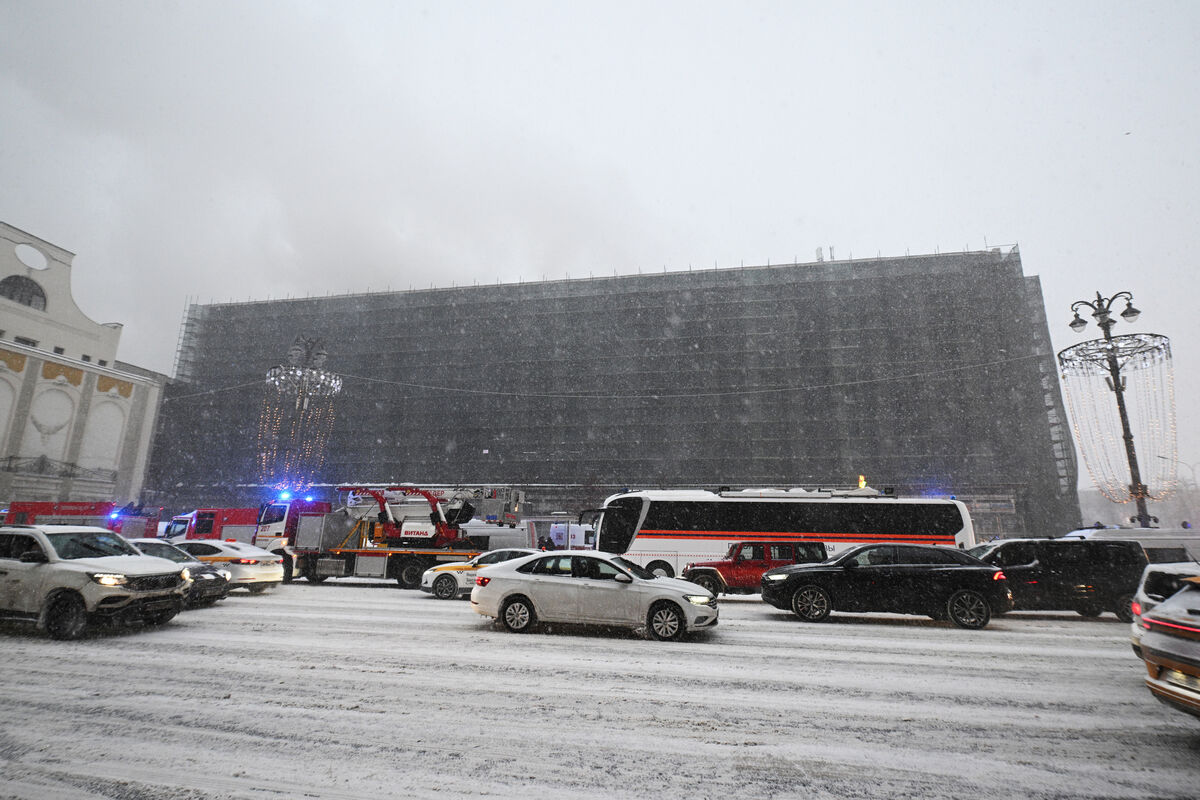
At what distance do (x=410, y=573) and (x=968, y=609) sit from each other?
48.0ft

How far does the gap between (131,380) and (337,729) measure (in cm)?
5186

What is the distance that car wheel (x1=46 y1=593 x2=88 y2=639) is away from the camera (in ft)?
26.6

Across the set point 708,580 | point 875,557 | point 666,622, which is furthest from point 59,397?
point 875,557

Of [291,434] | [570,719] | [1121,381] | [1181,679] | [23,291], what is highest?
[23,291]

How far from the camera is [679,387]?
5359 centimetres

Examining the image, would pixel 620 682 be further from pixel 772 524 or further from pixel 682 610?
pixel 772 524

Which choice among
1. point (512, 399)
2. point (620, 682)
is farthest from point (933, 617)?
point (512, 399)

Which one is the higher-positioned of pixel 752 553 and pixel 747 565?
pixel 752 553

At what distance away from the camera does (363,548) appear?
727 inches

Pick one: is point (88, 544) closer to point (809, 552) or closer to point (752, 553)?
point (752, 553)

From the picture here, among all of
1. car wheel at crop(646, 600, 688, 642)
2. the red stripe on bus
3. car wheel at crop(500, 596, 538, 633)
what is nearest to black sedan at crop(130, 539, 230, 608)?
car wheel at crop(500, 596, 538, 633)

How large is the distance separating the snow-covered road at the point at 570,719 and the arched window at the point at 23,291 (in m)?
48.1

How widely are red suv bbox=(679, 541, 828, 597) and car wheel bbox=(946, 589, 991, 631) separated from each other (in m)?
4.54

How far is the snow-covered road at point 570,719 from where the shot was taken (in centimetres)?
376
